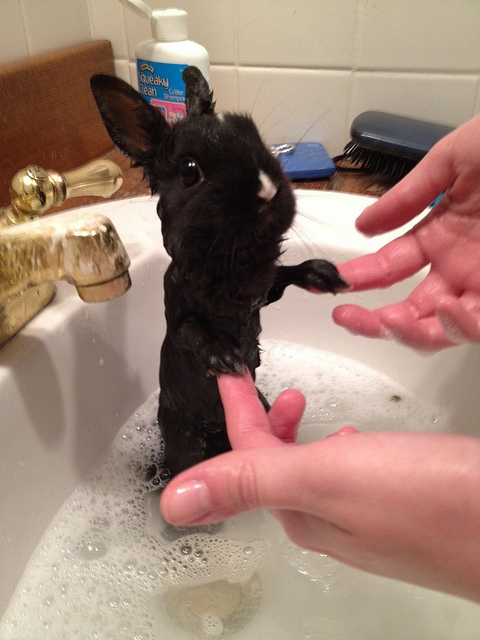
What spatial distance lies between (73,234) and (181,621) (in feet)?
1.29

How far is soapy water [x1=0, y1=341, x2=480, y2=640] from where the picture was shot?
0.51 m

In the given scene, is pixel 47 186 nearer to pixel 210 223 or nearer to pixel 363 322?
pixel 210 223

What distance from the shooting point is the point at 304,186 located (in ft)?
2.84

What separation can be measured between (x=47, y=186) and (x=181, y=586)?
45 centimetres

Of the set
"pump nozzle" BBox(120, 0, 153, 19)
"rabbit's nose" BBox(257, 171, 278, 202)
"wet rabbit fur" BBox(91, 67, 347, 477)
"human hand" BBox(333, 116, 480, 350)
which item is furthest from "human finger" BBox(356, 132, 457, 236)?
"pump nozzle" BBox(120, 0, 153, 19)

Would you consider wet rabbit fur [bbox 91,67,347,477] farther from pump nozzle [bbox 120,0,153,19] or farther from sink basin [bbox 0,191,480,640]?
pump nozzle [bbox 120,0,153,19]

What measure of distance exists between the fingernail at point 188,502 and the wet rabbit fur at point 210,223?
0.13 m

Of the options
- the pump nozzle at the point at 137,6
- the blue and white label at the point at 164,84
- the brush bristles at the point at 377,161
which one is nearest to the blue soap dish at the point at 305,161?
the brush bristles at the point at 377,161

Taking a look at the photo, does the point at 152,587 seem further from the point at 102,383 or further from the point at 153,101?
the point at 153,101

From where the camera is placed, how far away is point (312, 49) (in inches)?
34.2

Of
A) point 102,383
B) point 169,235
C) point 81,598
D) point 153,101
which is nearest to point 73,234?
point 169,235

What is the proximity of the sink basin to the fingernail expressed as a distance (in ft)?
0.75

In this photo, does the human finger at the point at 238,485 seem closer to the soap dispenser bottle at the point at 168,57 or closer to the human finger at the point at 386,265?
the human finger at the point at 386,265

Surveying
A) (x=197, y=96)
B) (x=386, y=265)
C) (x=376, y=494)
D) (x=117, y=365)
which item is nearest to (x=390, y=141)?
(x=386, y=265)
